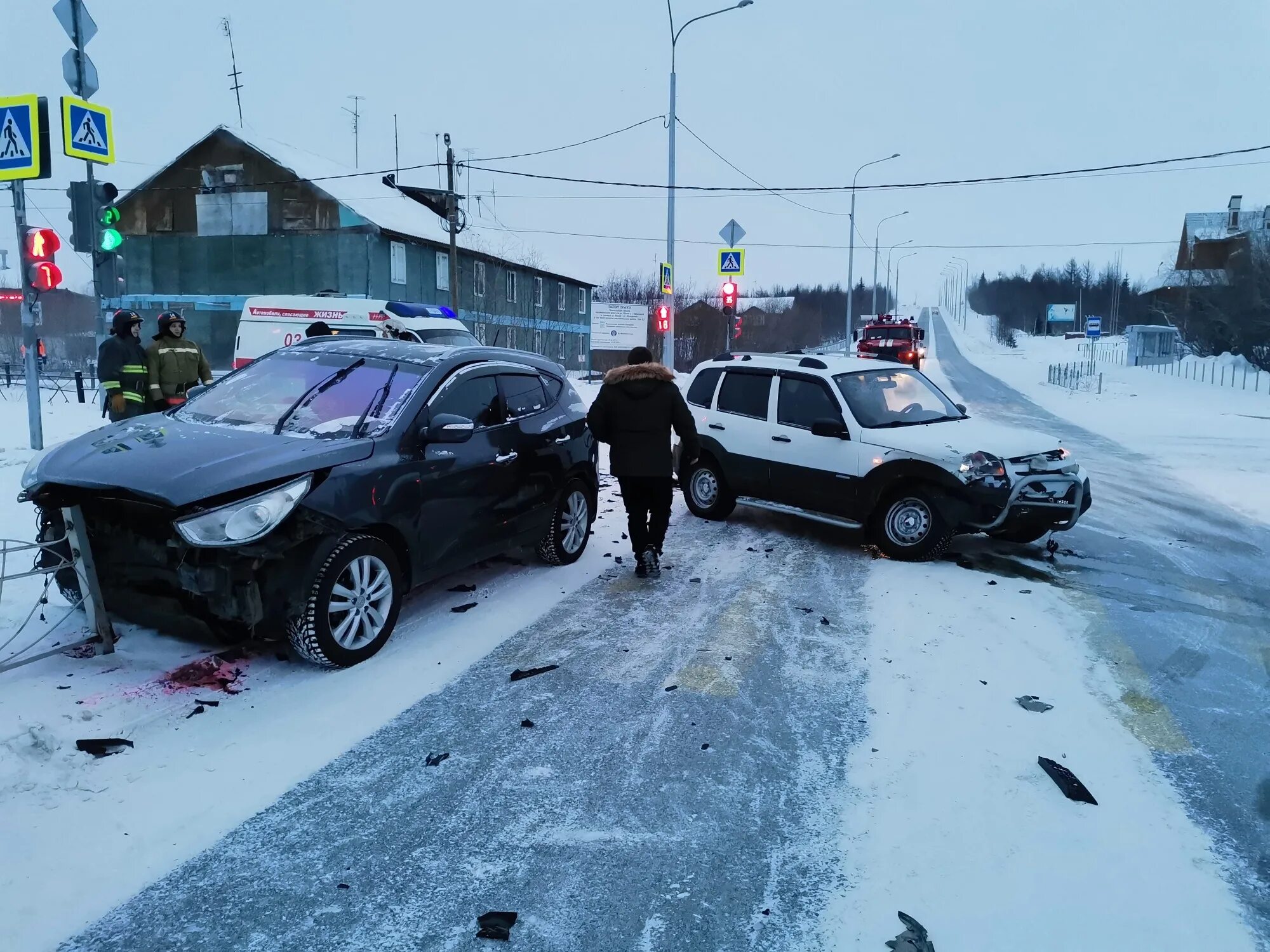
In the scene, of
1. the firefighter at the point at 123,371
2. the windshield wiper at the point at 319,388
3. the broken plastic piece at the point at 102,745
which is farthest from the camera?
the firefighter at the point at 123,371

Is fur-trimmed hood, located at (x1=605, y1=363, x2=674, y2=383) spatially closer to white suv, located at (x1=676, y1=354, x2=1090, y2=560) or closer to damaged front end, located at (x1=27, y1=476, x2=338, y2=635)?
white suv, located at (x1=676, y1=354, x2=1090, y2=560)

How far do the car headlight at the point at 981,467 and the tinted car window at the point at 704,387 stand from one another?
3.08 m

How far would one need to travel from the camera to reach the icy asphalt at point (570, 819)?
2.92m

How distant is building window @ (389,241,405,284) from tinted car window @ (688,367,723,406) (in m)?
27.3

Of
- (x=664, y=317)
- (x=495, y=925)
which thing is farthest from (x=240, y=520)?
(x=664, y=317)

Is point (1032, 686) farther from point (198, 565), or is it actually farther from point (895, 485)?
point (198, 565)

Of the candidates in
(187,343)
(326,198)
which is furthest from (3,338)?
(187,343)

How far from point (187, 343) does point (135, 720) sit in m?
6.27

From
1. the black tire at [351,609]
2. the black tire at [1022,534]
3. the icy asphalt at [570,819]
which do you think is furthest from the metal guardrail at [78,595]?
the black tire at [1022,534]

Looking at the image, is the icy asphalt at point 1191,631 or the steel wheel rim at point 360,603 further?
the steel wheel rim at point 360,603

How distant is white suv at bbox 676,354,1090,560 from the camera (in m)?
7.62

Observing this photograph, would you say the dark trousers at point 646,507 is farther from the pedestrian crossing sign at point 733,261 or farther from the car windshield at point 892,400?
the pedestrian crossing sign at point 733,261

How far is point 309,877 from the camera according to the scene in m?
3.16

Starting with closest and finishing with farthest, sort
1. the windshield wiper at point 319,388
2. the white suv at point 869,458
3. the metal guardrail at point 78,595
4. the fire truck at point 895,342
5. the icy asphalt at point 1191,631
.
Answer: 1. the icy asphalt at point 1191,631
2. the metal guardrail at point 78,595
3. the windshield wiper at point 319,388
4. the white suv at point 869,458
5. the fire truck at point 895,342
